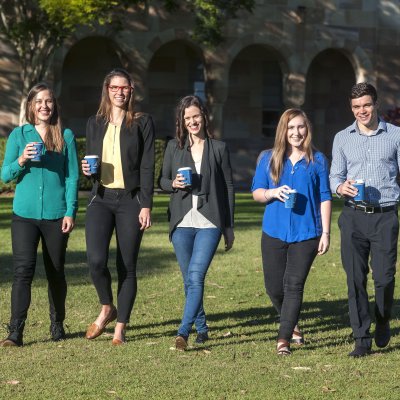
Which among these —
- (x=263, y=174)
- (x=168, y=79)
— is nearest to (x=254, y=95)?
(x=168, y=79)

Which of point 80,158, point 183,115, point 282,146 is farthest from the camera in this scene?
point 80,158

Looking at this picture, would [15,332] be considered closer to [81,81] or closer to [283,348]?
[283,348]

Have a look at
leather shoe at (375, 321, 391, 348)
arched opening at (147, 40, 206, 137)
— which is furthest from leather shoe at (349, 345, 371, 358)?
arched opening at (147, 40, 206, 137)

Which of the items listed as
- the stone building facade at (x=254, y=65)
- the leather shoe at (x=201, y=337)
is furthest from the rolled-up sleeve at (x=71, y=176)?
the stone building facade at (x=254, y=65)

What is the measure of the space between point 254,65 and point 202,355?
27343 mm

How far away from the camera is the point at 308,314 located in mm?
11367

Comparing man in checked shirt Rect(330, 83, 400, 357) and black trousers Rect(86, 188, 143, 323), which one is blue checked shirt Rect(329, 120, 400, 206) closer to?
man in checked shirt Rect(330, 83, 400, 357)

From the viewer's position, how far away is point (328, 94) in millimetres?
36719

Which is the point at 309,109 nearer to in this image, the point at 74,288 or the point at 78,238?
the point at 78,238

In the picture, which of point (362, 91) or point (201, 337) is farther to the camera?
point (201, 337)

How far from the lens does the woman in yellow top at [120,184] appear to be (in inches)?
370

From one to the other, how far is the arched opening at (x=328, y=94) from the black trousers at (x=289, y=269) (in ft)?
89.7

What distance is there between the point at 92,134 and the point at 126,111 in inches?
12.4

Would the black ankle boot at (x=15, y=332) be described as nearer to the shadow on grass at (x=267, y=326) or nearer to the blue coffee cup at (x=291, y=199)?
the shadow on grass at (x=267, y=326)
